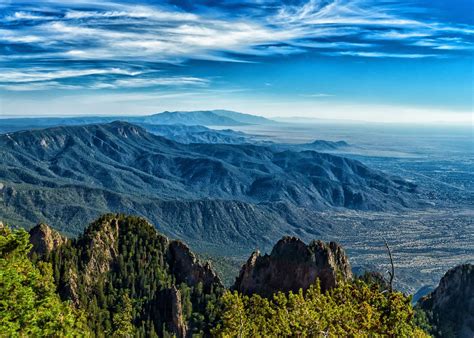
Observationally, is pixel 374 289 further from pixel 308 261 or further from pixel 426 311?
pixel 426 311

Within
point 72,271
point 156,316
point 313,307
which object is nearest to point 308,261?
point 156,316


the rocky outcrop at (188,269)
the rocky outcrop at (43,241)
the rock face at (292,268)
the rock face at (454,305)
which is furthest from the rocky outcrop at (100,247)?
the rock face at (454,305)

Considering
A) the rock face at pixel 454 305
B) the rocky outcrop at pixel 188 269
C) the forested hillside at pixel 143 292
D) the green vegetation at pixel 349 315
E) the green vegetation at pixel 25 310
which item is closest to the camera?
the green vegetation at pixel 349 315

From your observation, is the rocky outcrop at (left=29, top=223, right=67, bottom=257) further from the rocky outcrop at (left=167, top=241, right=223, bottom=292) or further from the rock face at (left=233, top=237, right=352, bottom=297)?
the rock face at (left=233, top=237, right=352, bottom=297)

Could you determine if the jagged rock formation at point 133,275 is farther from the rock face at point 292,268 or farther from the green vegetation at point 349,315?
the green vegetation at point 349,315

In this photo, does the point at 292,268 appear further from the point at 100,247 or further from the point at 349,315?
the point at 349,315

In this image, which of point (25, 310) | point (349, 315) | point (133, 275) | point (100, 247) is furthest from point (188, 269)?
point (349, 315)

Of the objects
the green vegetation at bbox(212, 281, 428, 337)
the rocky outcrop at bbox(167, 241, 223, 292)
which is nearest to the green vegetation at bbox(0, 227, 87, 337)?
the green vegetation at bbox(212, 281, 428, 337)
